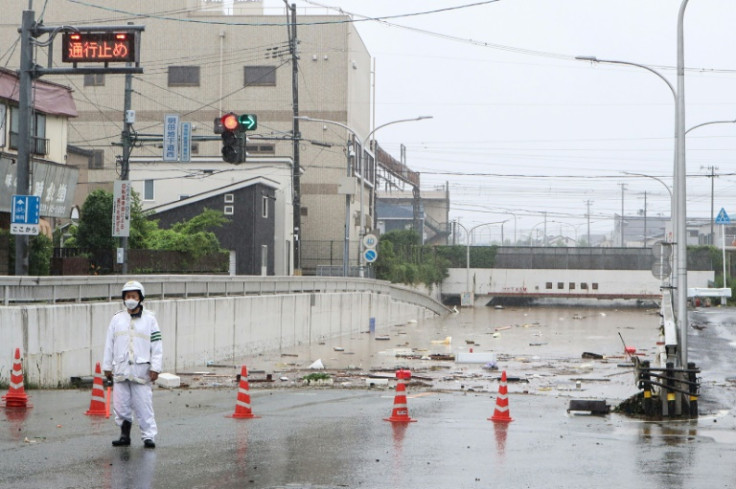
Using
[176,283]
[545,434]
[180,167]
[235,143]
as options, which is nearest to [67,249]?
[176,283]

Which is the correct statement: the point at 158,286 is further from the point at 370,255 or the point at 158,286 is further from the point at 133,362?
the point at 370,255

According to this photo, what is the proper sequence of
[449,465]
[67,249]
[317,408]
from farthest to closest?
[67,249]
[317,408]
[449,465]

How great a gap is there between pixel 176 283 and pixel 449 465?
657 inches

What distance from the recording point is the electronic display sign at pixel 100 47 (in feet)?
67.6

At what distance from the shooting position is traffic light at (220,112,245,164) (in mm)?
23328

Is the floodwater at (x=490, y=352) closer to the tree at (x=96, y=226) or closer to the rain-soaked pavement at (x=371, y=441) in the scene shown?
the rain-soaked pavement at (x=371, y=441)

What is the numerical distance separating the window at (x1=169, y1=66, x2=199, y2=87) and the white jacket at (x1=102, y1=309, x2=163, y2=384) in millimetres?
61817

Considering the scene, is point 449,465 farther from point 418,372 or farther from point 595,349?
point 595,349

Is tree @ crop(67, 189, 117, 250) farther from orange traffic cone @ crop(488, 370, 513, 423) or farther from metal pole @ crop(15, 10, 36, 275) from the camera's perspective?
orange traffic cone @ crop(488, 370, 513, 423)

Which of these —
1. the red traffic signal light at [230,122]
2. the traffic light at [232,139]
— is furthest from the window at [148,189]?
the red traffic signal light at [230,122]

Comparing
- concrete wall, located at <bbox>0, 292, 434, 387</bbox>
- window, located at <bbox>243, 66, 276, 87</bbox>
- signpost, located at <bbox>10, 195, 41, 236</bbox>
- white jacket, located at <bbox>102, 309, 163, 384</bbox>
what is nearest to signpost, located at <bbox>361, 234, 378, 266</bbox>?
concrete wall, located at <bbox>0, 292, 434, 387</bbox>

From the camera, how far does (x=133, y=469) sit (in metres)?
10.5

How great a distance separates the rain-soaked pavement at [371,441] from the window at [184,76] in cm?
4893

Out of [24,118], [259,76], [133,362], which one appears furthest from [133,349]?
[259,76]
